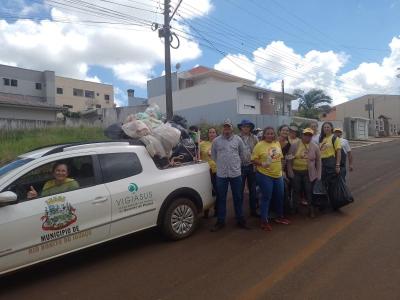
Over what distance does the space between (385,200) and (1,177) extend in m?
7.02

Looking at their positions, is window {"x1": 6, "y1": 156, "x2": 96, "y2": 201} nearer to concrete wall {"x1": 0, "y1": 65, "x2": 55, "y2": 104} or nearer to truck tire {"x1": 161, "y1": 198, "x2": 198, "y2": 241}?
truck tire {"x1": 161, "y1": 198, "x2": 198, "y2": 241}

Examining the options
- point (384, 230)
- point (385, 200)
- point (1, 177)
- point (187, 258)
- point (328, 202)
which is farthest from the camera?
point (385, 200)

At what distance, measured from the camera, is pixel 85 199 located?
4.72m

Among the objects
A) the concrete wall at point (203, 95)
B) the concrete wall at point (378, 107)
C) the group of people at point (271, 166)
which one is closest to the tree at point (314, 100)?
the concrete wall at point (203, 95)

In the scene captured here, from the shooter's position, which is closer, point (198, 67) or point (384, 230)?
point (384, 230)

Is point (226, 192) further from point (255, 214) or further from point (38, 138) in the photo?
point (38, 138)

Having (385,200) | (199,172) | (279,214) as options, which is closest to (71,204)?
(199,172)

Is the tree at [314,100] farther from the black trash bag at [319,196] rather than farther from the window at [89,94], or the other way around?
the black trash bag at [319,196]

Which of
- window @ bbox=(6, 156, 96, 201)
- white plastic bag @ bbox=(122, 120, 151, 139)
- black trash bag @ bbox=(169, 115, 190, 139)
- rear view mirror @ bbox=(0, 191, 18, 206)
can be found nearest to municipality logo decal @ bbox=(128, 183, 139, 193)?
window @ bbox=(6, 156, 96, 201)

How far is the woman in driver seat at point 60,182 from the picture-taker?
4591 mm

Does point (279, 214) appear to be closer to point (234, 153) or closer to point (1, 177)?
point (234, 153)

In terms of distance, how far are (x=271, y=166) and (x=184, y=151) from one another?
145 centimetres

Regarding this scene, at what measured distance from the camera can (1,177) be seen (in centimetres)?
439

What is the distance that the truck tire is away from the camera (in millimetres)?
5613
